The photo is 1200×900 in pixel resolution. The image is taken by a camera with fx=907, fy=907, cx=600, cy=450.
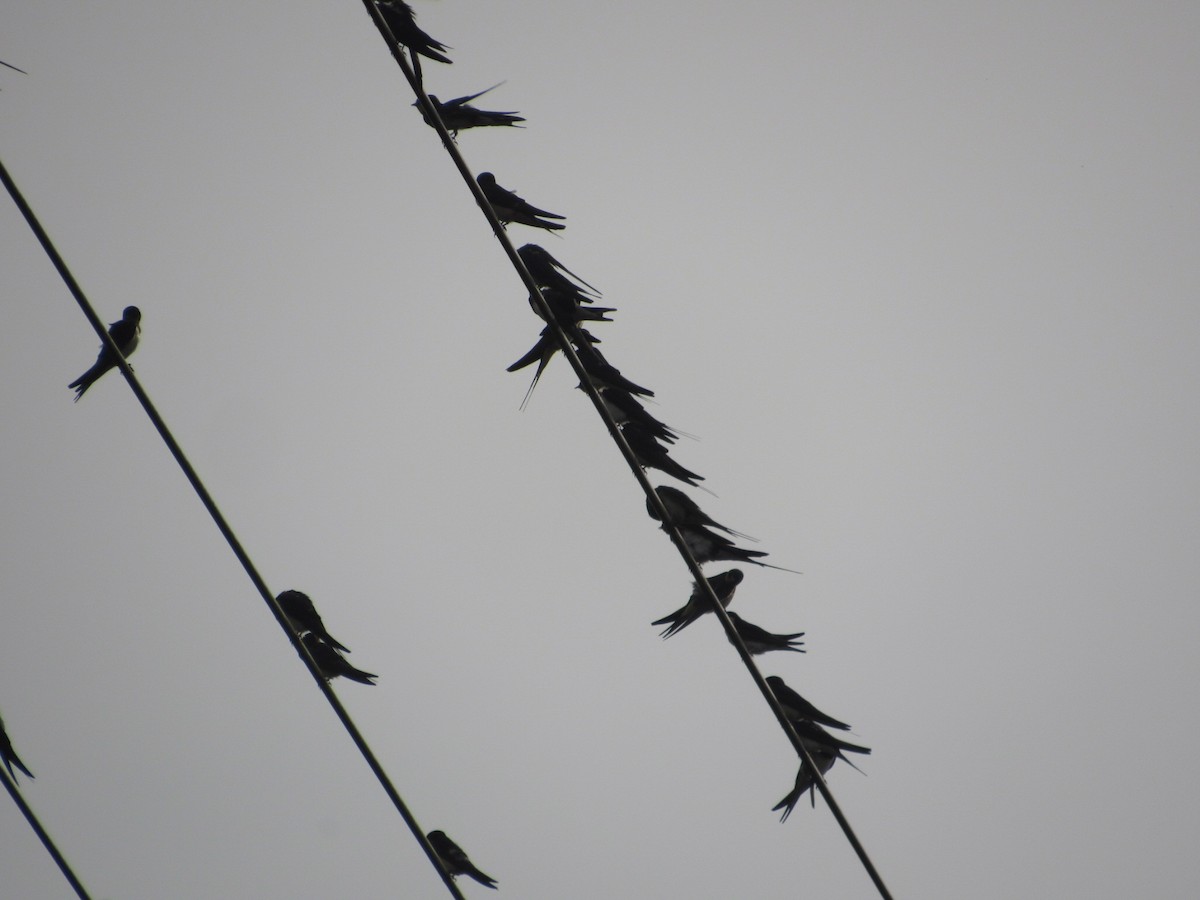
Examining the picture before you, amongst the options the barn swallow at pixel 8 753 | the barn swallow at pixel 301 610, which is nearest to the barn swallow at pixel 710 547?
the barn swallow at pixel 301 610

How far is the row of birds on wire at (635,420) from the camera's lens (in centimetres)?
323

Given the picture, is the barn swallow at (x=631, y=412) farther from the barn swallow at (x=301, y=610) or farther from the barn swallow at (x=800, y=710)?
the barn swallow at (x=301, y=610)

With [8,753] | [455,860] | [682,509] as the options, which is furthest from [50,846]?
[682,509]

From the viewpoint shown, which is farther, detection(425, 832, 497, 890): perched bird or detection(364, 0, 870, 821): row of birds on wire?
detection(425, 832, 497, 890): perched bird

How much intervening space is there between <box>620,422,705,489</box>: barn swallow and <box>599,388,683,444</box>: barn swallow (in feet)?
0.06

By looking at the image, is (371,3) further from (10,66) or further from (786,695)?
(786,695)

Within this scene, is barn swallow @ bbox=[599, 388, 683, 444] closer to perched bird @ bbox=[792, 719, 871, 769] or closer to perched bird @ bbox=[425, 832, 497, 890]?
perched bird @ bbox=[792, 719, 871, 769]

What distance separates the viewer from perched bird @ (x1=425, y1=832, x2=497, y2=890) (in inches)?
168

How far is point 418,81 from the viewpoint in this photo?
10.1 feet

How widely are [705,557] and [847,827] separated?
101 cm

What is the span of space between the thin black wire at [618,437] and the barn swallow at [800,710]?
7.7 inches

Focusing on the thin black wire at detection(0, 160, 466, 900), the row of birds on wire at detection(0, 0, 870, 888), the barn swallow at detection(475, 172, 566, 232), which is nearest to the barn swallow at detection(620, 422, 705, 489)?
the row of birds on wire at detection(0, 0, 870, 888)

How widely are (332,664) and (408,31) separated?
254 cm

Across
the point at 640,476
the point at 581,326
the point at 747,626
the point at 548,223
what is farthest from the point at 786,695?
the point at 548,223
